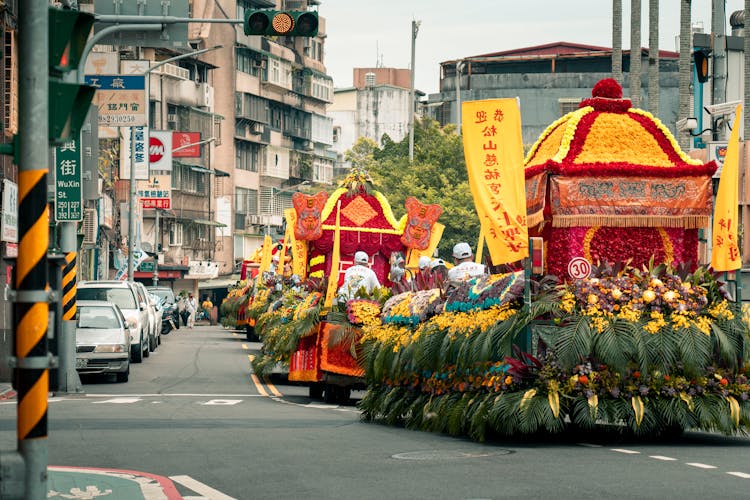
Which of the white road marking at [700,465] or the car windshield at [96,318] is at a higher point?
the car windshield at [96,318]

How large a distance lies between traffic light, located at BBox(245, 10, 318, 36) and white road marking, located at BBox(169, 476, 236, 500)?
12258mm

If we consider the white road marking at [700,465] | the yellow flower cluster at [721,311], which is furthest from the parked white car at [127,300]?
the white road marking at [700,465]

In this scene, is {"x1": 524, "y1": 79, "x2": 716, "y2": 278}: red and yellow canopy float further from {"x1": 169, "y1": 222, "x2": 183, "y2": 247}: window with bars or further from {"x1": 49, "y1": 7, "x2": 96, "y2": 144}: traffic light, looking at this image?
{"x1": 169, "y1": 222, "x2": 183, "y2": 247}: window with bars

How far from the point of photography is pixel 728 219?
1661 centimetres

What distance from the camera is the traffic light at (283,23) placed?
2339 centimetres

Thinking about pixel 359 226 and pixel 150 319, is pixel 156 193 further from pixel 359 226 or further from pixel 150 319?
pixel 359 226

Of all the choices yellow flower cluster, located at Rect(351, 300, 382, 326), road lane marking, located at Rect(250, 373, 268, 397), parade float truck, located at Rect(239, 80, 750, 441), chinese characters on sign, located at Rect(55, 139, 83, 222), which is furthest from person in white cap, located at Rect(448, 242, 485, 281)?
chinese characters on sign, located at Rect(55, 139, 83, 222)

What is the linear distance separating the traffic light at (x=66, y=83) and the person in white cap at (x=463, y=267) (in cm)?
894

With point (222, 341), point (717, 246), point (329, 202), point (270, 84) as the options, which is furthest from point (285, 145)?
point (717, 246)

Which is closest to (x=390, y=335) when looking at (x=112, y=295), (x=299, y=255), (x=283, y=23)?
(x=283, y=23)

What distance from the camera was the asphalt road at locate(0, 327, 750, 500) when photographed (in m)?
11.1

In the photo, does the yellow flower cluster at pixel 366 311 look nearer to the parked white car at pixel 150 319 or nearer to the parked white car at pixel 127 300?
the parked white car at pixel 127 300

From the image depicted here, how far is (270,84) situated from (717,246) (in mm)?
90347

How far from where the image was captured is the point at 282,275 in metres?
39.0
